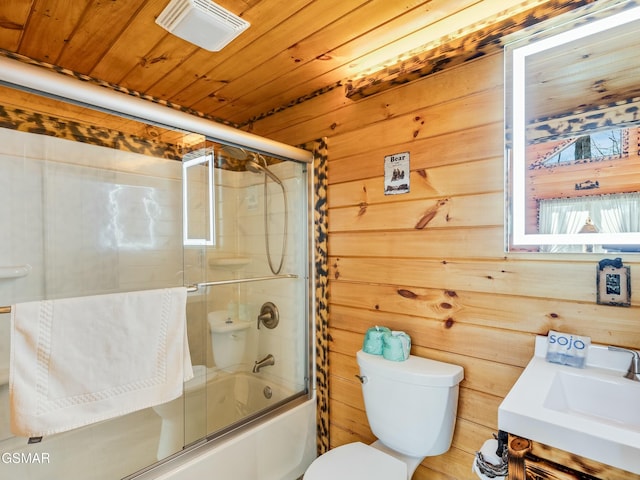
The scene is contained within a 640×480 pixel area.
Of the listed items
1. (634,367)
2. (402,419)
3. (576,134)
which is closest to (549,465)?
(634,367)

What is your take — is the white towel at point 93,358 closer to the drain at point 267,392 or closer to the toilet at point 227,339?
the toilet at point 227,339

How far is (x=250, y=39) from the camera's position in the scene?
4.64 ft

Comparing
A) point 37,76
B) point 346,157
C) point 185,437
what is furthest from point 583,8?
point 185,437

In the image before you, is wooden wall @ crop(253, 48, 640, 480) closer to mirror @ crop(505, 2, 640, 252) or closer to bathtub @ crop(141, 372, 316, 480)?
mirror @ crop(505, 2, 640, 252)

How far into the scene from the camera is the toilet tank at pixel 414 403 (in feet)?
4.17

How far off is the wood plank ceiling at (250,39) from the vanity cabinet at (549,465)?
138 centimetres

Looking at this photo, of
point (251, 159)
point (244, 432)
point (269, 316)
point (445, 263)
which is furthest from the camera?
point (269, 316)

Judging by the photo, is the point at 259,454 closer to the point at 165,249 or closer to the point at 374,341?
the point at 374,341

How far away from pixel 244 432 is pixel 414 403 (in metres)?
0.79

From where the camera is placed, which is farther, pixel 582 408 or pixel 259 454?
pixel 259 454

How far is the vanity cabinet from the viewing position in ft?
2.09

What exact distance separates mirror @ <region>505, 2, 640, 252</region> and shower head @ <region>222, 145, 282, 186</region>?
1138 mm

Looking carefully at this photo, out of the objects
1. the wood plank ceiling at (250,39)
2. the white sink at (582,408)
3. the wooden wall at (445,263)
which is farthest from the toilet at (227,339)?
the white sink at (582,408)

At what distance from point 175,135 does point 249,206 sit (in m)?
0.54
